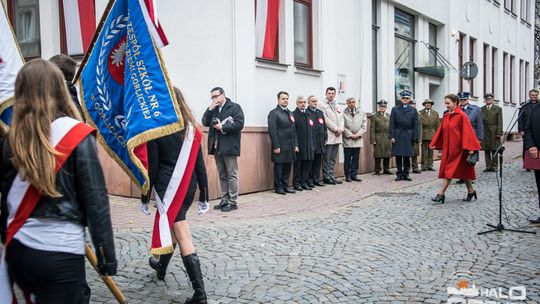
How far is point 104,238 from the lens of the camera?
9.46 feet

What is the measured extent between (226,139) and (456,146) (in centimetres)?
409

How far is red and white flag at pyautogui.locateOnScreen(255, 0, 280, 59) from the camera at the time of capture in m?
12.3

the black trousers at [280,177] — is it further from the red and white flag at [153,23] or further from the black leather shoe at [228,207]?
the red and white flag at [153,23]

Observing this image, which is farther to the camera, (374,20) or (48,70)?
(374,20)

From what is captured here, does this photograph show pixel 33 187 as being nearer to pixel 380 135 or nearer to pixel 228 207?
pixel 228 207

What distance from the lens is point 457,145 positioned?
9969 millimetres

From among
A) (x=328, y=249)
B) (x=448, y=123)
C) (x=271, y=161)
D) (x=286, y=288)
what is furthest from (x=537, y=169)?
(x=271, y=161)

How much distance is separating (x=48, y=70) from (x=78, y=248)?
91 centimetres

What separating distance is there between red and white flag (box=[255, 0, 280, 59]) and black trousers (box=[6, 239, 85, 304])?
987 cm

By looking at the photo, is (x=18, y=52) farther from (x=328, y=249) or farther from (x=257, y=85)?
(x=257, y=85)

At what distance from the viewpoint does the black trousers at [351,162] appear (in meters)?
13.9

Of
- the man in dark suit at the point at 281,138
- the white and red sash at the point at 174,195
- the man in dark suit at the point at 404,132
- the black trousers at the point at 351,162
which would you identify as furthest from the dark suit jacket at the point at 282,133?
the white and red sash at the point at 174,195

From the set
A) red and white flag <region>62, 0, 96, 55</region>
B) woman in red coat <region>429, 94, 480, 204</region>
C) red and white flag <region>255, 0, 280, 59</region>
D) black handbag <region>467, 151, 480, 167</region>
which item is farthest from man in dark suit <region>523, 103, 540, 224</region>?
red and white flag <region>62, 0, 96, 55</region>

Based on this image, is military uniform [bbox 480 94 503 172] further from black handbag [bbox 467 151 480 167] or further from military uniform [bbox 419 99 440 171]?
black handbag [bbox 467 151 480 167]
